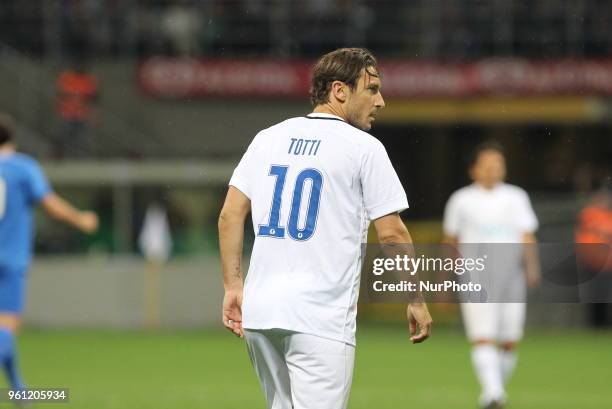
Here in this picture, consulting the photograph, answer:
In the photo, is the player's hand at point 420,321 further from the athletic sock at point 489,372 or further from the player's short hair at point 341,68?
the athletic sock at point 489,372

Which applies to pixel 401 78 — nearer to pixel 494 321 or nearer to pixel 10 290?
pixel 494 321

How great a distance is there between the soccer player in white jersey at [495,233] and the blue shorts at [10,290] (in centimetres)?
352

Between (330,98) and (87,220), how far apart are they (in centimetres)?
451

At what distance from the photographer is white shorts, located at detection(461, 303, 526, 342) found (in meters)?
11.4

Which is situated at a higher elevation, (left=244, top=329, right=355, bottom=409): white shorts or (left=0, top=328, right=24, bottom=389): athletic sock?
(left=244, top=329, right=355, bottom=409): white shorts

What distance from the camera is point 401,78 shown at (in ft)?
81.1

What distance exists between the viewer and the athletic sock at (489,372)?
11000mm

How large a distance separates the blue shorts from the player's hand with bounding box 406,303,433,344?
504cm

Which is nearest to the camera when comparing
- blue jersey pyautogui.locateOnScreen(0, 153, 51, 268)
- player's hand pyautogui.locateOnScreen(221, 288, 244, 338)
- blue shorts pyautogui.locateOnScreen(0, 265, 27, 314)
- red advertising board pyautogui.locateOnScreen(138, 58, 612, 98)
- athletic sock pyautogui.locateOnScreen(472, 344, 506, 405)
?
player's hand pyautogui.locateOnScreen(221, 288, 244, 338)

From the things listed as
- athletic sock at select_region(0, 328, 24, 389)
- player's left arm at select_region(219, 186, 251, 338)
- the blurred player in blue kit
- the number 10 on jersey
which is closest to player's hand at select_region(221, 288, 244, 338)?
player's left arm at select_region(219, 186, 251, 338)

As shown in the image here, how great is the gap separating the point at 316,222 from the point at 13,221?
5099 millimetres

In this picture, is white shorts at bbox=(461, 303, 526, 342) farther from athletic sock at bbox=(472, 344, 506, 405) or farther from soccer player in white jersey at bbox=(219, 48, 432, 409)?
soccer player in white jersey at bbox=(219, 48, 432, 409)

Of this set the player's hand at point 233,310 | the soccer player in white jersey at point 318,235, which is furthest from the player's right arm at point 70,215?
the soccer player in white jersey at point 318,235


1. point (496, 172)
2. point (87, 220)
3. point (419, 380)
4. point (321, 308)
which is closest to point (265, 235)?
point (321, 308)
